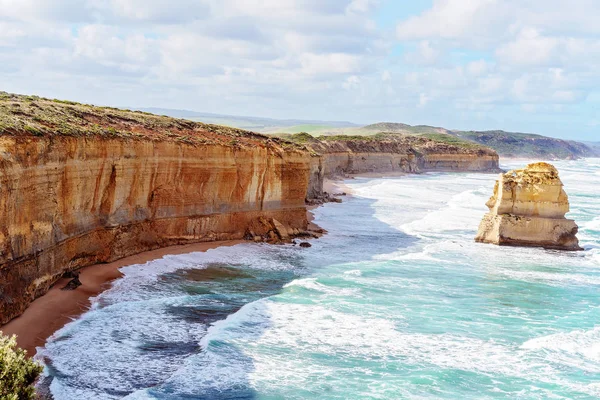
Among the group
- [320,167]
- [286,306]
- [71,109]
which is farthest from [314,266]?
[320,167]

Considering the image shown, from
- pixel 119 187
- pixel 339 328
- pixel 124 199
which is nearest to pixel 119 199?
pixel 124 199

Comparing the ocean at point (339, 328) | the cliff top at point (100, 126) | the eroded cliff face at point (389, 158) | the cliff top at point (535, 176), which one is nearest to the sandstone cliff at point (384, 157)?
the eroded cliff face at point (389, 158)

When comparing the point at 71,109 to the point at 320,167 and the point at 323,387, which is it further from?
the point at 320,167

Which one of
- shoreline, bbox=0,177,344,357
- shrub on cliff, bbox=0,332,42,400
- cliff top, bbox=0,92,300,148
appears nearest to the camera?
shrub on cliff, bbox=0,332,42,400

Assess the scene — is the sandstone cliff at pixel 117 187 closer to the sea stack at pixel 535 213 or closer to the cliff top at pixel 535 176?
the sea stack at pixel 535 213

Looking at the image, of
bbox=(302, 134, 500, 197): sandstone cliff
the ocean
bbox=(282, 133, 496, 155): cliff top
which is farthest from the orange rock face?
bbox=(282, 133, 496, 155): cliff top

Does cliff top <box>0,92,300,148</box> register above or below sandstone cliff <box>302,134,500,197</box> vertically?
above

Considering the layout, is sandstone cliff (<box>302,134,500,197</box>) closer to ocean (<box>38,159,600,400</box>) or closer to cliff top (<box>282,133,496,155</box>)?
cliff top (<box>282,133,496,155</box>)
